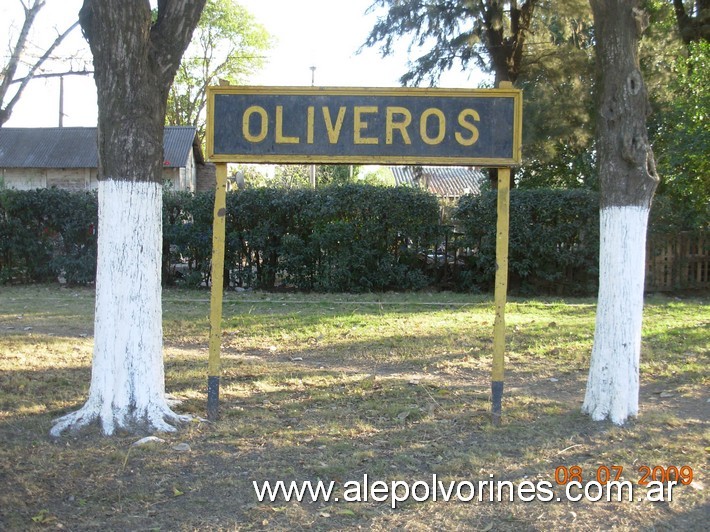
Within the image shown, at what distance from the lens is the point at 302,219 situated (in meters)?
15.1

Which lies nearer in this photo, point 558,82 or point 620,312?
point 620,312

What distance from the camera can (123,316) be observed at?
17.6 feet

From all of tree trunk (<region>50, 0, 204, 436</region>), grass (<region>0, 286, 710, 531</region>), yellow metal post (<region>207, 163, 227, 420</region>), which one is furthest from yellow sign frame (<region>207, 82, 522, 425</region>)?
tree trunk (<region>50, 0, 204, 436</region>)

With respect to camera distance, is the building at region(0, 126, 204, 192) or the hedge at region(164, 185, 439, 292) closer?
the hedge at region(164, 185, 439, 292)

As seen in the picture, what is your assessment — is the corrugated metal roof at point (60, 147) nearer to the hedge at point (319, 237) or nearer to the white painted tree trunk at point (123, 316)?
the hedge at point (319, 237)

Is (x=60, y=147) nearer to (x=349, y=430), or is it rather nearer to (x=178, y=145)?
(x=178, y=145)

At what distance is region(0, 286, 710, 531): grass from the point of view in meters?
4.10

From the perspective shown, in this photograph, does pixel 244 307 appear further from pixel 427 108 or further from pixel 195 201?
pixel 427 108

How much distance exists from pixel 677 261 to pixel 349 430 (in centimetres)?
1306

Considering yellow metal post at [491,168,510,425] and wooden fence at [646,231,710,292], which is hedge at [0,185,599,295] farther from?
yellow metal post at [491,168,510,425]

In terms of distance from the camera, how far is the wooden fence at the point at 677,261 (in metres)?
16.0

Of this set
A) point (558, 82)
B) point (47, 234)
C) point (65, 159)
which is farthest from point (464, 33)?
point (65, 159)

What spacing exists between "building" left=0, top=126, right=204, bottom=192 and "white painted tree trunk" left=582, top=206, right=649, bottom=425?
29467 mm

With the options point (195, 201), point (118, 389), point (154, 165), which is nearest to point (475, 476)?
point (118, 389)
